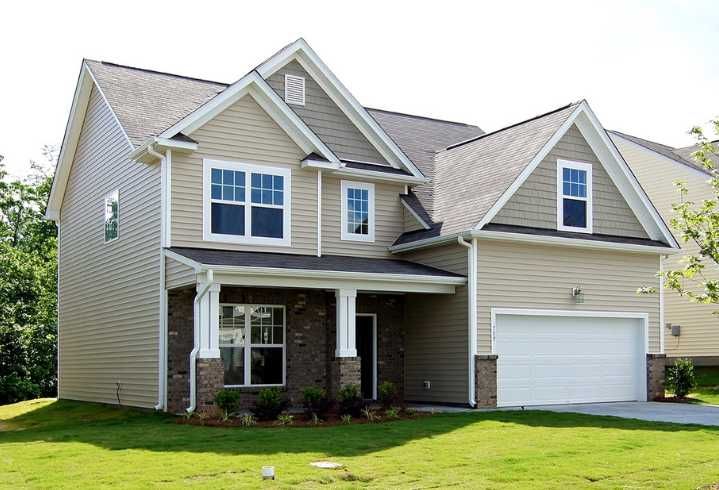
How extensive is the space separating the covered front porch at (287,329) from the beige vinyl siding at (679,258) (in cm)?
1196

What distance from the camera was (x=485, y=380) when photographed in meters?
19.8

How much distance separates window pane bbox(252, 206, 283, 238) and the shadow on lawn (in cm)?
458

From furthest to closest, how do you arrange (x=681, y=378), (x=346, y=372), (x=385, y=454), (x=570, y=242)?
1. (x=681, y=378)
2. (x=570, y=242)
3. (x=346, y=372)
4. (x=385, y=454)

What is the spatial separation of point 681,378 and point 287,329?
33.6 ft

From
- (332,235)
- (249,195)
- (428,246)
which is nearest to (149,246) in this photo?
(249,195)

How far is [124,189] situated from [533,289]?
392 inches

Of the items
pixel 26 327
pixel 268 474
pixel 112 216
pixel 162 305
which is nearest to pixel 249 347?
pixel 162 305

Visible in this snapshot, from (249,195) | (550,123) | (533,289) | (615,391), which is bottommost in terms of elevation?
(615,391)

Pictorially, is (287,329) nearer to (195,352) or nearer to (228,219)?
(228,219)

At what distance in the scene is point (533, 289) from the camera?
69.1 feet

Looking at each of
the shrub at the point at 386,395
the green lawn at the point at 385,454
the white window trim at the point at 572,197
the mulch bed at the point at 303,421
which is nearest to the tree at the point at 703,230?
the green lawn at the point at 385,454

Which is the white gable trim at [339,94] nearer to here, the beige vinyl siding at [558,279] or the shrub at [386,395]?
the beige vinyl siding at [558,279]

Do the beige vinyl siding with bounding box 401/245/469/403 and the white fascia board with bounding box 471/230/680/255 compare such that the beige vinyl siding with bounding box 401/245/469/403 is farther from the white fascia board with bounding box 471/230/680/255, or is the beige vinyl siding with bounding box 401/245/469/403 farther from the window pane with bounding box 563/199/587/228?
the window pane with bounding box 563/199/587/228

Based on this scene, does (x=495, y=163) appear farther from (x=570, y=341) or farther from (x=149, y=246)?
(x=149, y=246)
